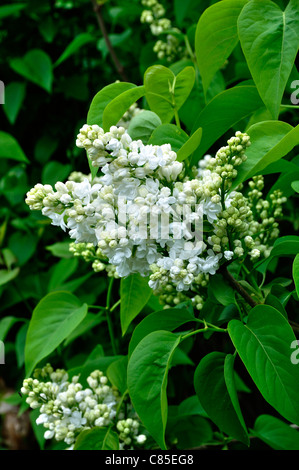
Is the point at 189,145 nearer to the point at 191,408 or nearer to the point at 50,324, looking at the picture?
the point at 50,324

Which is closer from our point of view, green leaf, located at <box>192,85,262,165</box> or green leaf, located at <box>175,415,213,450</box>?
green leaf, located at <box>192,85,262,165</box>

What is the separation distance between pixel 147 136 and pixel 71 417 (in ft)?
2.02

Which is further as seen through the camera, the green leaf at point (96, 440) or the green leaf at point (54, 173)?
the green leaf at point (54, 173)

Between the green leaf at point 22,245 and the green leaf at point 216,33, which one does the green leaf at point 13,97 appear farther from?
the green leaf at point 216,33

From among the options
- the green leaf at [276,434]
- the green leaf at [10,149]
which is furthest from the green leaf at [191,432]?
the green leaf at [10,149]

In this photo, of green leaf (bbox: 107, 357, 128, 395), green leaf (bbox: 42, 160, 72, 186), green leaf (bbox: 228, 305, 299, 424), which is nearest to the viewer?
green leaf (bbox: 228, 305, 299, 424)

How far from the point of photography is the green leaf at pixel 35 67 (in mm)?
2070

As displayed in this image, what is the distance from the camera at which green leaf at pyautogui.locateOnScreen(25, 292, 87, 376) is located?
1.13 metres

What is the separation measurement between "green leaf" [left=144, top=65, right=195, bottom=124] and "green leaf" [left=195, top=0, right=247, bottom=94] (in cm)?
4

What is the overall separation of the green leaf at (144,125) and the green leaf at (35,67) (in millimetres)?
1150

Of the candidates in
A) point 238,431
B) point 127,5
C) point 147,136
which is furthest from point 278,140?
point 127,5

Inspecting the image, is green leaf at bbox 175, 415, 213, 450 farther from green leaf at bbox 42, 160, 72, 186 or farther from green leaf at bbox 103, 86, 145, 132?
green leaf at bbox 42, 160, 72, 186

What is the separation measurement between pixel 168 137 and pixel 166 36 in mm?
1012

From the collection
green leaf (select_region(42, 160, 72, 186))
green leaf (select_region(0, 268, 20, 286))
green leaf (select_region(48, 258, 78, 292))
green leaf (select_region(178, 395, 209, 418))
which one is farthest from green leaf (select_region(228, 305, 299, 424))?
green leaf (select_region(42, 160, 72, 186))
